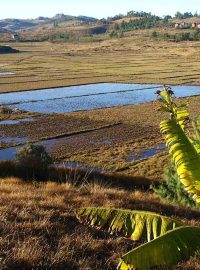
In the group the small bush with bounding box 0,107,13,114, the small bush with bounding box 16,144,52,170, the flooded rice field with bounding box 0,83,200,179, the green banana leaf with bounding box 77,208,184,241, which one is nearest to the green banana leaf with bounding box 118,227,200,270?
the green banana leaf with bounding box 77,208,184,241

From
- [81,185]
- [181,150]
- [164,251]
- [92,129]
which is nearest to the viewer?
[164,251]

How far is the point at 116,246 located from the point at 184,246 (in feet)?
6.70

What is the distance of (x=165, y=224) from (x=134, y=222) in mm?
430

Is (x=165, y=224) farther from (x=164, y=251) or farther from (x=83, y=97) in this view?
(x=83, y=97)

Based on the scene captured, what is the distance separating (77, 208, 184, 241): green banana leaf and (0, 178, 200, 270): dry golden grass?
0.56 metres

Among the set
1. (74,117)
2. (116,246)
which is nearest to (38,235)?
(116,246)

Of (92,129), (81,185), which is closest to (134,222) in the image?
(81,185)

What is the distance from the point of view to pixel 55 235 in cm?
740

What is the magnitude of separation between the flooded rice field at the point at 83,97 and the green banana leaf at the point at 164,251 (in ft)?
145

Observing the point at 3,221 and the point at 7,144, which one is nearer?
the point at 3,221

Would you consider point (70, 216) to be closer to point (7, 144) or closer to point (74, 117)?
point (7, 144)

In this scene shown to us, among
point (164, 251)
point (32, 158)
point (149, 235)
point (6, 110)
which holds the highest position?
point (164, 251)

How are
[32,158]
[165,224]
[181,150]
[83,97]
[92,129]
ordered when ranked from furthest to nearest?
1. [83,97]
2. [92,129]
3. [32,158]
4. [165,224]
5. [181,150]

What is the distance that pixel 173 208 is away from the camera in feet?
35.6
